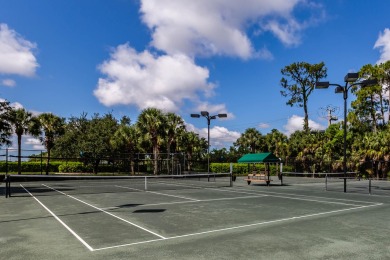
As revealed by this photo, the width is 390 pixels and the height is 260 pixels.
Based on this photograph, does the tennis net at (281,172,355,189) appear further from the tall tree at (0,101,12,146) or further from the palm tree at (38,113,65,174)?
the palm tree at (38,113,65,174)

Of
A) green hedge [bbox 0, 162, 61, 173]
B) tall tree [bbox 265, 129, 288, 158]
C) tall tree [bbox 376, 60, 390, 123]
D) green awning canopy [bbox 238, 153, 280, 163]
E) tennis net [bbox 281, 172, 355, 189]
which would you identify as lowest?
tennis net [bbox 281, 172, 355, 189]

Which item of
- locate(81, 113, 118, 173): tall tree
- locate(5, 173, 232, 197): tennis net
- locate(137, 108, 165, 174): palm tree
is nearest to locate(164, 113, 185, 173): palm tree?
locate(137, 108, 165, 174): palm tree

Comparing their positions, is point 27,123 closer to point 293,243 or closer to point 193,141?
point 193,141

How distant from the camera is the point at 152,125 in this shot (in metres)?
46.4

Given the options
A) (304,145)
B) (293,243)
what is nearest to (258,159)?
(293,243)

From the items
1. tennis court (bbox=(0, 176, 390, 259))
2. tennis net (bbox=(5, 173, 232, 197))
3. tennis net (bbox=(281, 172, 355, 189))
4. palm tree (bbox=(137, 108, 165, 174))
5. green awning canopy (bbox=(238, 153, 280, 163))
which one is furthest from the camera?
palm tree (bbox=(137, 108, 165, 174))

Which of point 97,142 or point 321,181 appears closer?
point 321,181

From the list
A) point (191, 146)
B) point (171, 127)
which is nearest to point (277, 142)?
point (191, 146)

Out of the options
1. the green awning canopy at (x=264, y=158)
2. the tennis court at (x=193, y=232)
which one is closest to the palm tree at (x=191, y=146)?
the green awning canopy at (x=264, y=158)

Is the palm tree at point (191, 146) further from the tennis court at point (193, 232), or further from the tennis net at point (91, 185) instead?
the tennis court at point (193, 232)

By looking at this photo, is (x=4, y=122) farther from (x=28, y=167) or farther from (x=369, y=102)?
(x=369, y=102)

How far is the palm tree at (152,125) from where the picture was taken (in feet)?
152

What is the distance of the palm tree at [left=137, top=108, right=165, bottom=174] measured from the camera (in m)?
46.4

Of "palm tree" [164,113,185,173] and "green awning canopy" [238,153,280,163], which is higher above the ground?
"palm tree" [164,113,185,173]
